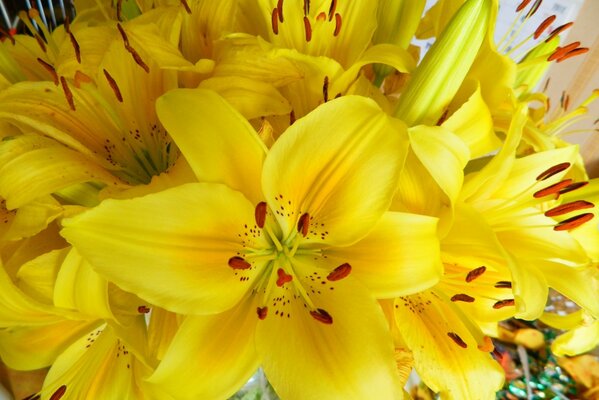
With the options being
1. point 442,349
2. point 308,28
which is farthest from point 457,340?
point 308,28

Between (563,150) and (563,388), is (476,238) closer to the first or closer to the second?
(563,150)

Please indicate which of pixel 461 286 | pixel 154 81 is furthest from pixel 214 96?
pixel 461 286

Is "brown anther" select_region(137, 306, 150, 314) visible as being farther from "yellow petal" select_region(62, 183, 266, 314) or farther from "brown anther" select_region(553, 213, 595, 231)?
"brown anther" select_region(553, 213, 595, 231)

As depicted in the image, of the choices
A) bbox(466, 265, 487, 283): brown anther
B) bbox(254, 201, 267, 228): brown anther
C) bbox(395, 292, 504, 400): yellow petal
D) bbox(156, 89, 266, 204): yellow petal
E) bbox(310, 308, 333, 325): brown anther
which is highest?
bbox(156, 89, 266, 204): yellow petal

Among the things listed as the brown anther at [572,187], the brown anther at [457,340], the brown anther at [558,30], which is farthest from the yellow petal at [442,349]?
the brown anther at [558,30]

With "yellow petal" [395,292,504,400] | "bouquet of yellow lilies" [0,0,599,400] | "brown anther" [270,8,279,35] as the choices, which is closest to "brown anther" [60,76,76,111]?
"bouquet of yellow lilies" [0,0,599,400]

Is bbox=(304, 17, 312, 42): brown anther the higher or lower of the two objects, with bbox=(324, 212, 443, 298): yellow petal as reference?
higher

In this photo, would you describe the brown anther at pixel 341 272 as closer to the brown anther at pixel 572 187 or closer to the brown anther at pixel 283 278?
the brown anther at pixel 283 278
